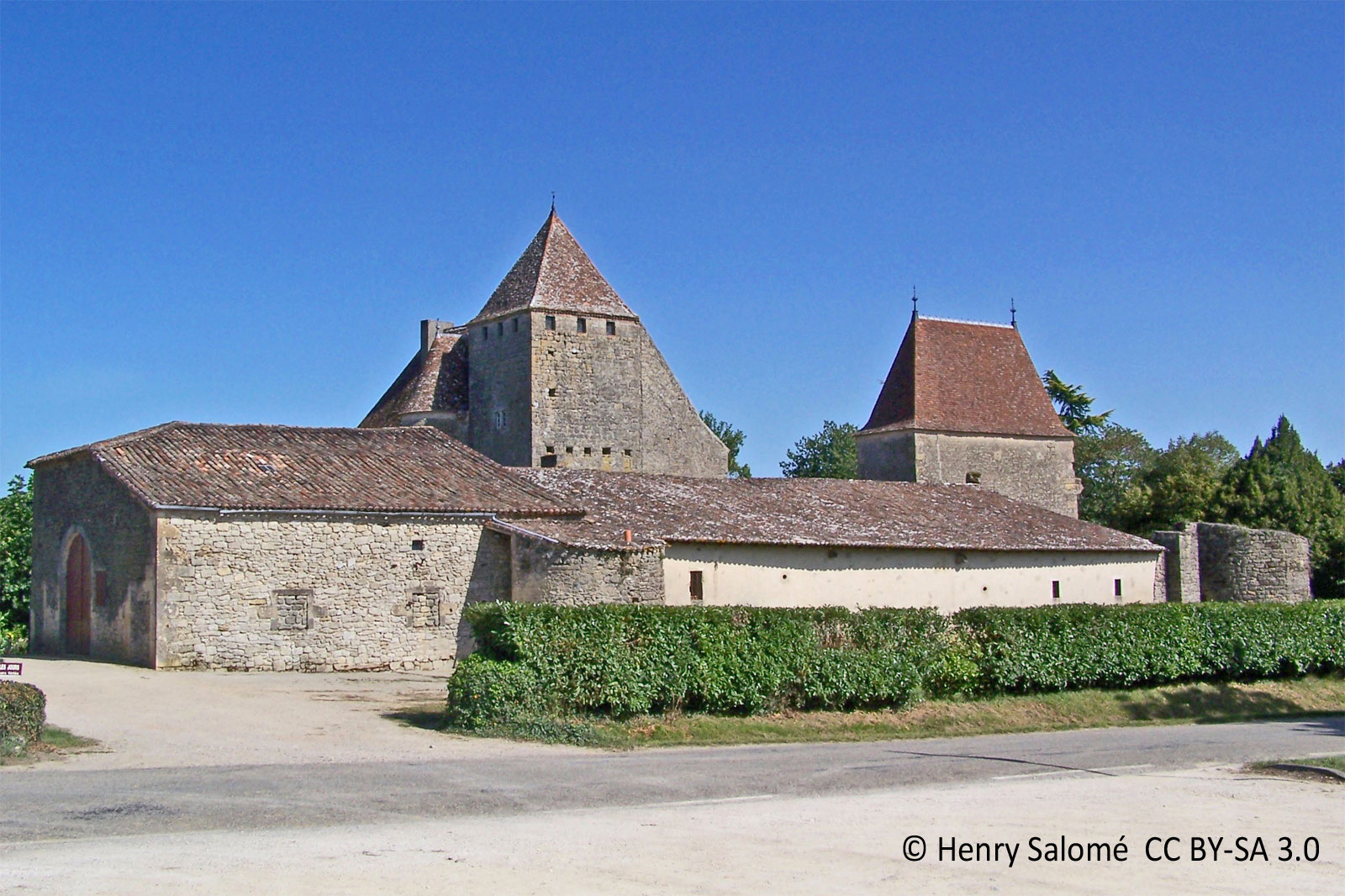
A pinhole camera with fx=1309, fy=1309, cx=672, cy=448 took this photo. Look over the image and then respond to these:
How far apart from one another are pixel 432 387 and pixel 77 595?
637 inches

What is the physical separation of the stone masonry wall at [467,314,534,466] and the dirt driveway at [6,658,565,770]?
1619 centimetres

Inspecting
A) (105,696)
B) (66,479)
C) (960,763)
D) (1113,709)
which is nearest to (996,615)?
(1113,709)

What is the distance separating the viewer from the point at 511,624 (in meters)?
17.8

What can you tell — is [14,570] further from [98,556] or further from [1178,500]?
[1178,500]

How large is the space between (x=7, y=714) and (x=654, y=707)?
325 inches

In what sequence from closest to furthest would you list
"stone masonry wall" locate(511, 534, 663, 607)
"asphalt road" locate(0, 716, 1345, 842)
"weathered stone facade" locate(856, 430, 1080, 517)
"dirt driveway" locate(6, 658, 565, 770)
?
"asphalt road" locate(0, 716, 1345, 842) → "dirt driveway" locate(6, 658, 565, 770) → "stone masonry wall" locate(511, 534, 663, 607) → "weathered stone facade" locate(856, 430, 1080, 517)

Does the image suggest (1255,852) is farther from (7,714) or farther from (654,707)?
(7,714)

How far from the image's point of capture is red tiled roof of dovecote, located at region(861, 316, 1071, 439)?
4541cm

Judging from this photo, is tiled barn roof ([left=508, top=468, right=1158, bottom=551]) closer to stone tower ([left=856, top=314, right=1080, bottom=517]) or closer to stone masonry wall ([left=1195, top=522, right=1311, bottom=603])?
stone masonry wall ([left=1195, top=522, right=1311, bottom=603])

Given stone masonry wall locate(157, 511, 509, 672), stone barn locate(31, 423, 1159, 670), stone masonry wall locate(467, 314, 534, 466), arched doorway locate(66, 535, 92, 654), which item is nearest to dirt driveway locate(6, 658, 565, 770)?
stone masonry wall locate(157, 511, 509, 672)

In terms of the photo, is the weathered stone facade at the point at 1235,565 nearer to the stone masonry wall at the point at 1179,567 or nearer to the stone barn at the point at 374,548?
the stone masonry wall at the point at 1179,567

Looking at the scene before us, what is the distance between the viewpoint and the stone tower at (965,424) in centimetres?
4481

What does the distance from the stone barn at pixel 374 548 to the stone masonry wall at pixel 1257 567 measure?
993 centimetres

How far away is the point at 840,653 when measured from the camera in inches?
795
